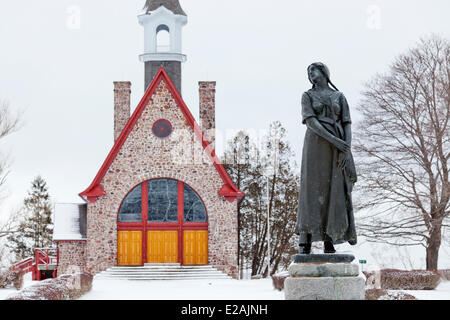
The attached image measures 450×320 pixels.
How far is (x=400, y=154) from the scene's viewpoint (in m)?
29.4

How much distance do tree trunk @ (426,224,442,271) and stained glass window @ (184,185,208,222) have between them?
875 cm

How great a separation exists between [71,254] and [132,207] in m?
3.37

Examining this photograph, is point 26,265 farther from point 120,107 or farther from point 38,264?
point 120,107

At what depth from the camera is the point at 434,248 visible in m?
28.7

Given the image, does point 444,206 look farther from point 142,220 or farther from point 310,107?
point 310,107

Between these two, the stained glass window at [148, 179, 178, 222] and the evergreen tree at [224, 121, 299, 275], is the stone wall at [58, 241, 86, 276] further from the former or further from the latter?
the evergreen tree at [224, 121, 299, 275]

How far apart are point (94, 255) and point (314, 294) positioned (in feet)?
71.7

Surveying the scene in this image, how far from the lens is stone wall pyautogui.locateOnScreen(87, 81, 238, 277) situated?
30.7 m

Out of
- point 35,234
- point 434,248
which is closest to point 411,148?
point 434,248

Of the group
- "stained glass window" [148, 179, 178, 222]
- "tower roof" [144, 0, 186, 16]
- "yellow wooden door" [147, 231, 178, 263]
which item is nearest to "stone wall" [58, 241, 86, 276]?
"yellow wooden door" [147, 231, 178, 263]

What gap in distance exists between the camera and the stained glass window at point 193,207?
30922 mm

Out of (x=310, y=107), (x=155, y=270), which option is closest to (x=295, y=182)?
(x=155, y=270)

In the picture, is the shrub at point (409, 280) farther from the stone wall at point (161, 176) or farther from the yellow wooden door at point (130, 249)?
the yellow wooden door at point (130, 249)

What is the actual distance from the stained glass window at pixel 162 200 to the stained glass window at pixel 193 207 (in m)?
0.41
